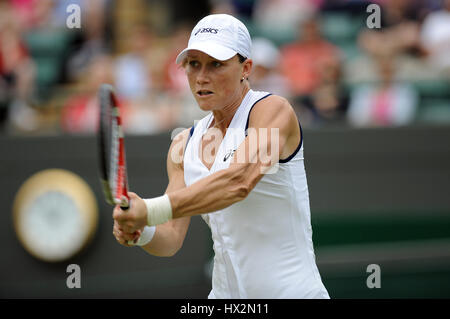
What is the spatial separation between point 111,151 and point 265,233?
848mm

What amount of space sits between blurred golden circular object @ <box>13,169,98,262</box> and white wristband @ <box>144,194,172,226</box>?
15.2 feet

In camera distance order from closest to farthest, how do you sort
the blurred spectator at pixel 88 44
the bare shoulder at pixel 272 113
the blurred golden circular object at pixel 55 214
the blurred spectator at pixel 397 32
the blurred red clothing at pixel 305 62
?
the bare shoulder at pixel 272 113, the blurred golden circular object at pixel 55 214, the blurred red clothing at pixel 305 62, the blurred spectator at pixel 397 32, the blurred spectator at pixel 88 44

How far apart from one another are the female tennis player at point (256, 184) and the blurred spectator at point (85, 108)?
14.2 feet

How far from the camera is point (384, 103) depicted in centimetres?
769

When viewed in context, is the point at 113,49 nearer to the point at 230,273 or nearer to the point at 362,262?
the point at 362,262

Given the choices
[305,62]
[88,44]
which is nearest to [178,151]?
[305,62]

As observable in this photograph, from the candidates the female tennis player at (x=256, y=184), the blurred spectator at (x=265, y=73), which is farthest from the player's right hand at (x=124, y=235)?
the blurred spectator at (x=265, y=73)

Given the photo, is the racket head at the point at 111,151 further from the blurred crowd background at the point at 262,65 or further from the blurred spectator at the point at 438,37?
the blurred spectator at the point at 438,37

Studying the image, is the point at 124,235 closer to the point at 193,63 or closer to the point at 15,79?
the point at 193,63

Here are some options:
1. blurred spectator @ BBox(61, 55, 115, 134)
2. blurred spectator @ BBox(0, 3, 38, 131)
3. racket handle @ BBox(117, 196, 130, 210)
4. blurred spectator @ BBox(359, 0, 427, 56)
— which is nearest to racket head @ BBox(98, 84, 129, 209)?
racket handle @ BBox(117, 196, 130, 210)

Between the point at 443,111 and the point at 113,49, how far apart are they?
156 inches

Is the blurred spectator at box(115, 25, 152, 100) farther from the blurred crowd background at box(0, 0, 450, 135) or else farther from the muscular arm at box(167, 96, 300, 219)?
the muscular arm at box(167, 96, 300, 219)

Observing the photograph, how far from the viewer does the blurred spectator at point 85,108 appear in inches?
316
